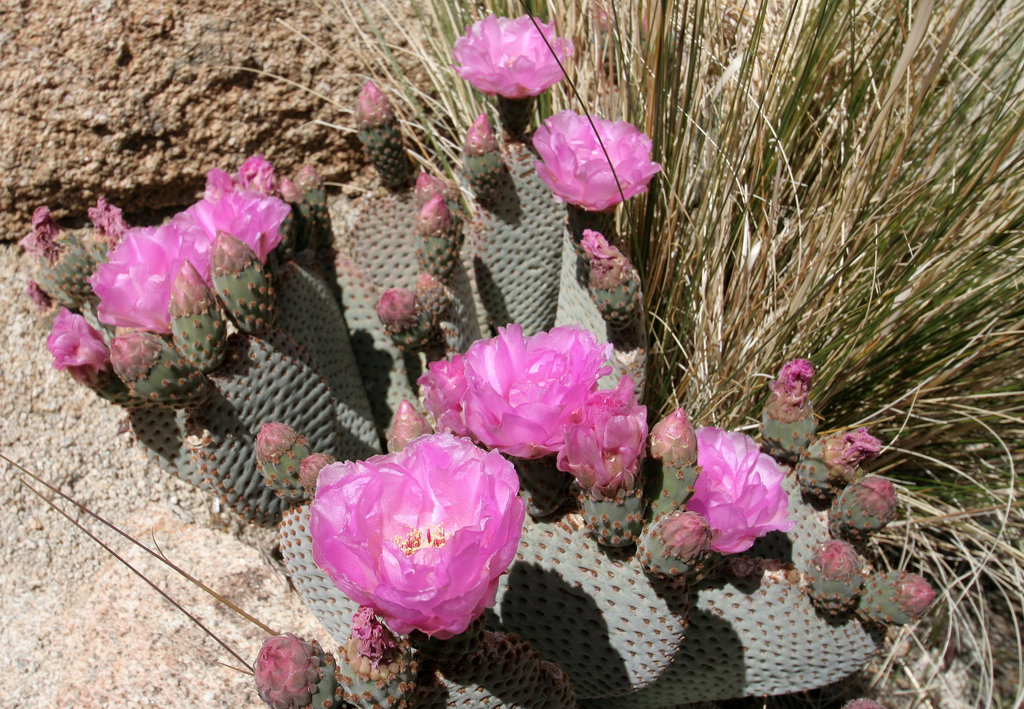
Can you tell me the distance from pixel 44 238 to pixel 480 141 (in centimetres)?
83

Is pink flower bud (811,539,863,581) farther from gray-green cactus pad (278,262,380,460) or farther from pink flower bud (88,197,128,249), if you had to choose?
pink flower bud (88,197,128,249)

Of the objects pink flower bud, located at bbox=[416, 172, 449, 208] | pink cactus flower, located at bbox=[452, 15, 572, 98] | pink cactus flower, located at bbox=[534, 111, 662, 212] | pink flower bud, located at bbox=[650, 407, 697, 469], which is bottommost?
pink flower bud, located at bbox=[650, 407, 697, 469]

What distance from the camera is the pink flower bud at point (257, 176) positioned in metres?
1.46

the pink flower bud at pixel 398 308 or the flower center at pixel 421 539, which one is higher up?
the flower center at pixel 421 539

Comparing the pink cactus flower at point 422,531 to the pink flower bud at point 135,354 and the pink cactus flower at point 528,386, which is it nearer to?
the pink cactus flower at point 528,386

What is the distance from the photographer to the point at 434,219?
4.69ft

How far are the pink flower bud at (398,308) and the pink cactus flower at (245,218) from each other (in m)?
0.22

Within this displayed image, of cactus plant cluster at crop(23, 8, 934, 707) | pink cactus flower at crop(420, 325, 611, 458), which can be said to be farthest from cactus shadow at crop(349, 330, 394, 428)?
pink cactus flower at crop(420, 325, 611, 458)

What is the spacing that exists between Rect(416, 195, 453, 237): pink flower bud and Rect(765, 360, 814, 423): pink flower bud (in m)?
0.66

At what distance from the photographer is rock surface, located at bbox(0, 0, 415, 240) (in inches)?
67.8

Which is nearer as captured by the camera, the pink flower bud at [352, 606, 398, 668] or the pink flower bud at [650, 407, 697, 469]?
the pink flower bud at [352, 606, 398, 668]

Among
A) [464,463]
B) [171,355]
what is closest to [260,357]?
[171,355]

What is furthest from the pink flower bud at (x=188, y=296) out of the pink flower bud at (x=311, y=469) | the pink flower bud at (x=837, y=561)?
the pink flower bud at (x=837, y=561)

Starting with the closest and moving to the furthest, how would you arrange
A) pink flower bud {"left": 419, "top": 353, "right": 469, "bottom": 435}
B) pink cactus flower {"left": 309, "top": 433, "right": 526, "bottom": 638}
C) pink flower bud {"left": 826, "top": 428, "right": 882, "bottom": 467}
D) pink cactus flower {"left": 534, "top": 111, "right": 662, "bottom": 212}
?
pink cactus flower {"left": 309, "top": 433, "right": 526, "bottom": 638}
pink flower bud {"left": 419, "top": 353, "right": 469, "bottom": 435}
pink flower bud {"left": 826, "top": 428, "right": 882, "bottom": 467}
pink cactus flower {"left": 534, "top": 111, "right": 662, "bottom": 212}
